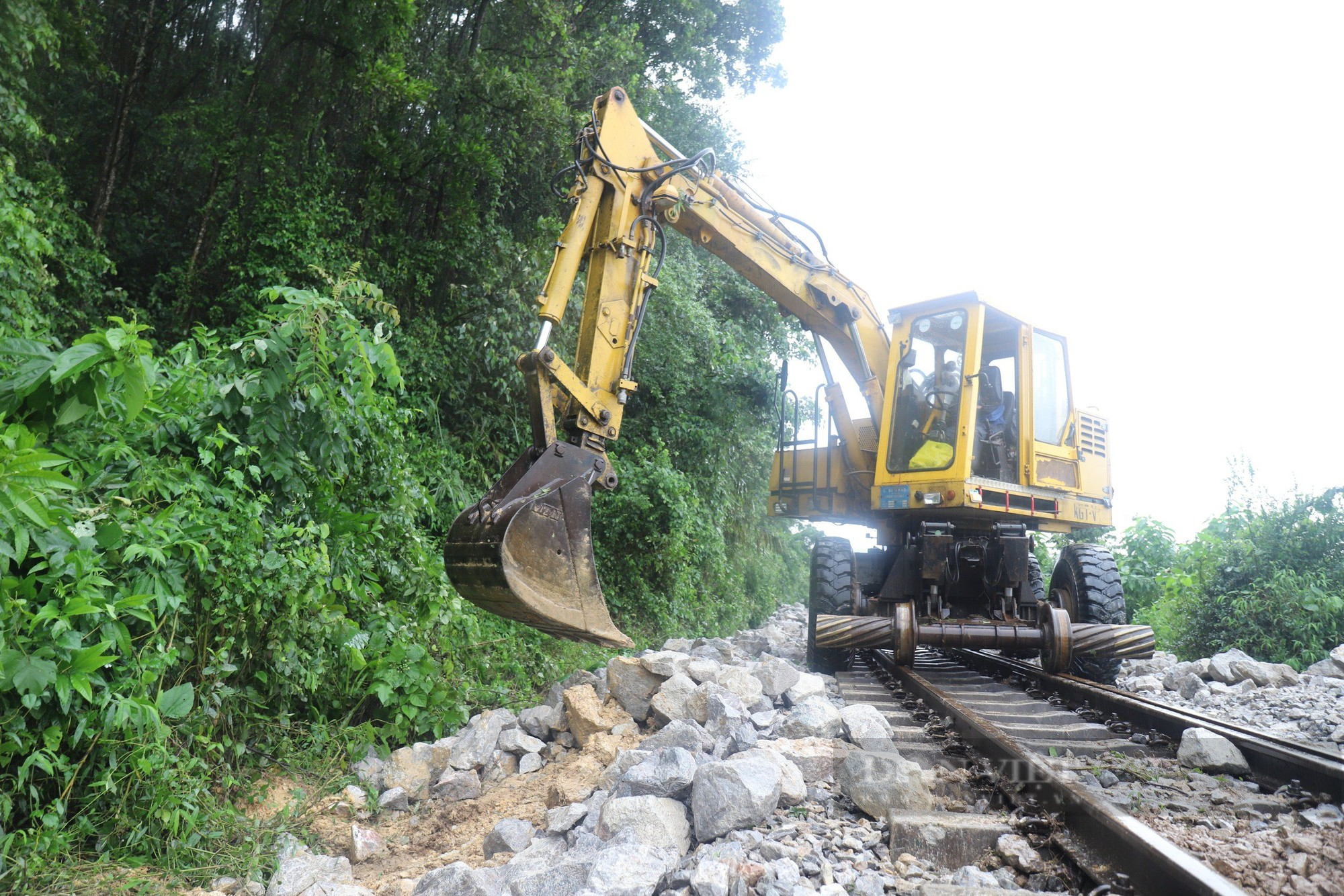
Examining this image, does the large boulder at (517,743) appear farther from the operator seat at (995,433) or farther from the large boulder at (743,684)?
the operator seat at (995,433)

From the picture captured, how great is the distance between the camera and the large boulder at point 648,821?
9.76 ft

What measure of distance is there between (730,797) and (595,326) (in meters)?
3.07

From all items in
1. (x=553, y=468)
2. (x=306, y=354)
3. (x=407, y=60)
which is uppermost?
(x=407, y=60)

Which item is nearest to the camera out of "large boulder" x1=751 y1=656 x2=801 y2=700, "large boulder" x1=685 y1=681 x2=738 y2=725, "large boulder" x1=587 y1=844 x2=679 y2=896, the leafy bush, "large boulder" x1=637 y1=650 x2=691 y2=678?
"large boulder" x1=587 y1=844 x2=679 y2=896

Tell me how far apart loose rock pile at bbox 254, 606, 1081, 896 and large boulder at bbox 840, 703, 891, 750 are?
0.01 metres

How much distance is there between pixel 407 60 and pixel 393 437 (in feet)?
22.9

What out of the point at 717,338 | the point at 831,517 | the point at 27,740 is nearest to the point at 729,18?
the point at 717,338

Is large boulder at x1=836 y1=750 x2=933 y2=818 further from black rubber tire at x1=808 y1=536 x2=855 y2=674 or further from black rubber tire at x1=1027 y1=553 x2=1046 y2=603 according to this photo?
black rubber tire at x1=1027 y1=553 x2=1046 y2=603

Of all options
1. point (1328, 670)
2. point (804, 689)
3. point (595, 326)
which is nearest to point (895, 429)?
point (804, 689)

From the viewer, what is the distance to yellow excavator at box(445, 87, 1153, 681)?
5480mm

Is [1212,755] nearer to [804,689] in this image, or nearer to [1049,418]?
[804,689]

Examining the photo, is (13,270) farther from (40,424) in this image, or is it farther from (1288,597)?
(1288,597)

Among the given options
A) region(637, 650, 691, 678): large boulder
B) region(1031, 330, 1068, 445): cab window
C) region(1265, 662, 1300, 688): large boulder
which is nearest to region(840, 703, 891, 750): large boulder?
region(637, 650, 691, 678): large boulder

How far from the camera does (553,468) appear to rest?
4566 mm
